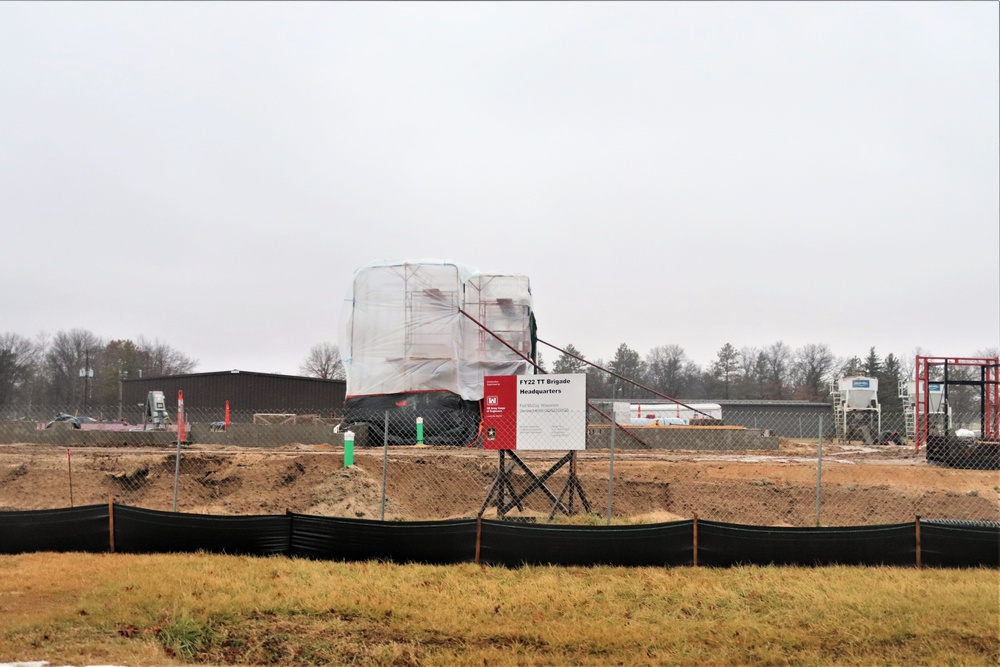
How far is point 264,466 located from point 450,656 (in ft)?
44.1

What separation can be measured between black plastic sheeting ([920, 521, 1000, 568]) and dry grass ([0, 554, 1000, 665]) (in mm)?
245

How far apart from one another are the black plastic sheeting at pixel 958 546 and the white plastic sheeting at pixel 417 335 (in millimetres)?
19129

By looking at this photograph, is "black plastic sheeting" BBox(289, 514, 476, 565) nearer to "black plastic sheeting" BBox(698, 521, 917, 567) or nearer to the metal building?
"black plastic sheeting" BBox(698, 521, 917, 567)

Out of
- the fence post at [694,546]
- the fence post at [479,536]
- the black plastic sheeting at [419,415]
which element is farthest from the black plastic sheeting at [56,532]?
the black plastic sheeting at [419,415]

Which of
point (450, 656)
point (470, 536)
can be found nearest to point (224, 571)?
point (470, 536)

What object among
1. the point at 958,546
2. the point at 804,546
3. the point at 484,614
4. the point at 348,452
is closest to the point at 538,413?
the point at 804,546

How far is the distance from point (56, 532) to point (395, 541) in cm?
453

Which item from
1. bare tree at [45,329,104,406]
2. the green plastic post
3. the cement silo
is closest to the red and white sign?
the green plastic post

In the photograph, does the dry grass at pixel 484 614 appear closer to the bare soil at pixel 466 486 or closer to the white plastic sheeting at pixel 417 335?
the bare soil at pixel 466 486

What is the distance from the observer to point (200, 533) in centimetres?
978

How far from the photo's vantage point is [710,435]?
88.6 feet

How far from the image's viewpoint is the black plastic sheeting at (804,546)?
30.2ft

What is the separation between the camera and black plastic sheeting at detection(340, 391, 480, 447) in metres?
26.5

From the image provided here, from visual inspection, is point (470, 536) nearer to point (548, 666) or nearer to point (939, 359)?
point (548, 666)
